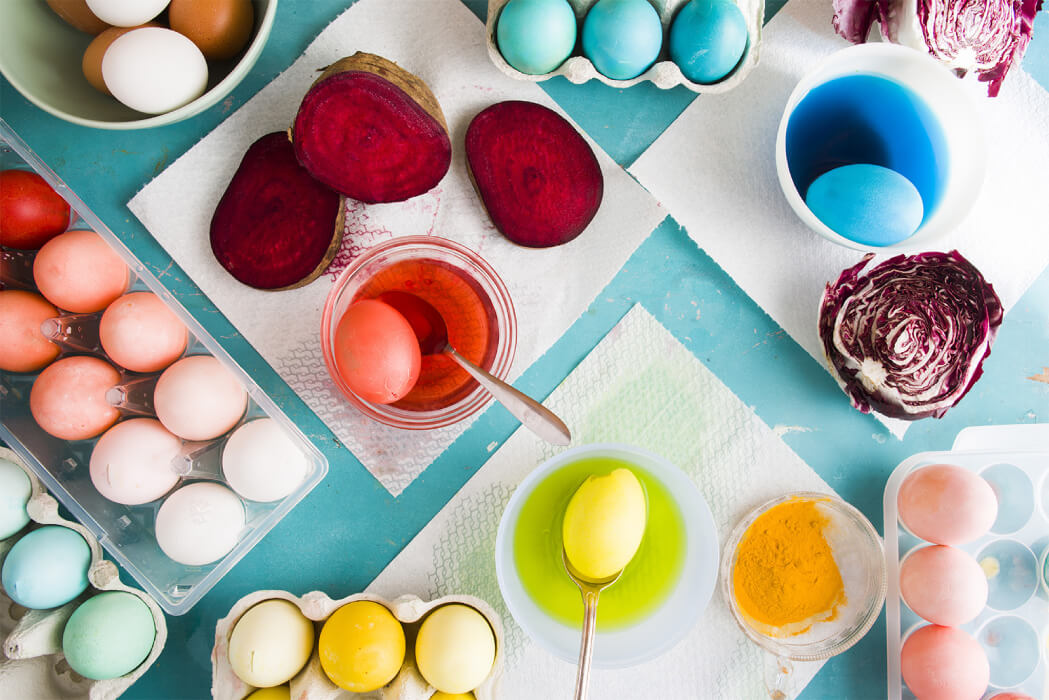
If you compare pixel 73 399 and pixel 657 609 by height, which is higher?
pixel 73 399

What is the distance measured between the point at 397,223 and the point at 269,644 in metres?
0.52

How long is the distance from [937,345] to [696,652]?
491mm

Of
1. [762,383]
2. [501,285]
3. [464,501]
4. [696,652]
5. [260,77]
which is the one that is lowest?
[696,652]

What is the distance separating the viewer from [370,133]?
777mm

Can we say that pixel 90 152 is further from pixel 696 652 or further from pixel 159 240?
pixel 696 652

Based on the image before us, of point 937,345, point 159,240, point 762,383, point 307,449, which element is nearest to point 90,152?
point 159,240

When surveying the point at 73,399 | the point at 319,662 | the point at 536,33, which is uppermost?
the point at 536,33

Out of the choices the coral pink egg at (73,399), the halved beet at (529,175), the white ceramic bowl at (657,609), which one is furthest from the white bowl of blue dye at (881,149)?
the coral pink egg at (73,399)

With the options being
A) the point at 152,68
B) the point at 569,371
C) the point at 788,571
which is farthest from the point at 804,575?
the point at 152,68

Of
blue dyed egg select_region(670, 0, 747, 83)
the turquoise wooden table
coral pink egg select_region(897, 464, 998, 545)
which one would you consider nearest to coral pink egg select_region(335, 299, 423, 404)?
the turquoise wooden table

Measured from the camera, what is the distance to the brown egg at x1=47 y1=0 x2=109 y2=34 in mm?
761

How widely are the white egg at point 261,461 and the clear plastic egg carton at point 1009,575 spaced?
2.49 ft

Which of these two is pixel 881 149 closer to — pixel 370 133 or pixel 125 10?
pixel 370 133

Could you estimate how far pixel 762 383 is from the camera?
2.90 feet
